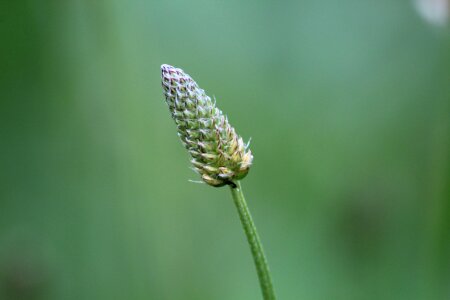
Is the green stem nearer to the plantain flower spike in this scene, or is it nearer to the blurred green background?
the plantain flower spike

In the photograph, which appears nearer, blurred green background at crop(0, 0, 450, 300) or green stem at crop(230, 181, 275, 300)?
green stem at crop(230, 181, 275, 300)

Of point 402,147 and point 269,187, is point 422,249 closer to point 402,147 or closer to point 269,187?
point 402,147

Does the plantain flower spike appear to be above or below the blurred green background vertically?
above

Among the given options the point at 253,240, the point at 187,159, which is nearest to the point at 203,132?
the point at 253,240

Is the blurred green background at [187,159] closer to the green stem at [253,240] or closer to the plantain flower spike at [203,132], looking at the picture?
the green stem at [253,240]

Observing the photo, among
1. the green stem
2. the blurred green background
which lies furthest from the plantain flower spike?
the blurred green background
